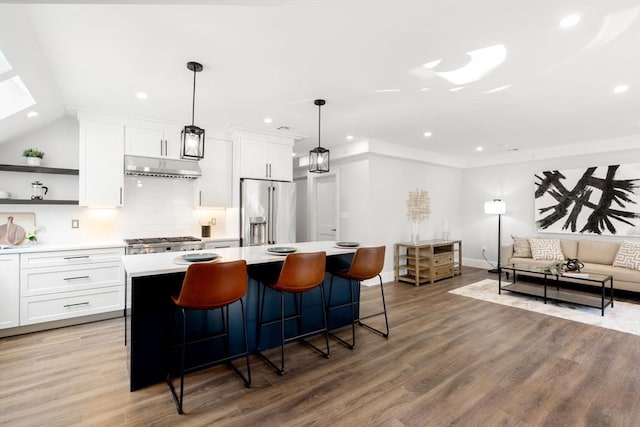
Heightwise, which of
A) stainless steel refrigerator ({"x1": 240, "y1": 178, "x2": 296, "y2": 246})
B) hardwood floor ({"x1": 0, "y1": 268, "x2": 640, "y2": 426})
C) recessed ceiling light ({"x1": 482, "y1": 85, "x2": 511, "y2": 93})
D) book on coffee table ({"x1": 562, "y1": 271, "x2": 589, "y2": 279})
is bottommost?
hardwood floor ({"x1": 0, "y1": 268, "x2": 640, "y2": 426})

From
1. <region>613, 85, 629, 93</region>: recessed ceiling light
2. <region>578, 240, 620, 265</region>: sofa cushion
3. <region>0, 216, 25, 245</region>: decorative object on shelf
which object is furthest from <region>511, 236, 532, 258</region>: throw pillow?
<region>0, 216, 25, 245</region>: decorative object on shelf

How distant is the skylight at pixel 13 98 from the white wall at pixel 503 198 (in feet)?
25.7

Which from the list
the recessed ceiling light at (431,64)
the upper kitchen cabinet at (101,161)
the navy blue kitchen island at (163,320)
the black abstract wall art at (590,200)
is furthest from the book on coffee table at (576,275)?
the upper kitchen cabinet at (101,161)

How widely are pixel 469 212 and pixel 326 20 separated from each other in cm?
652

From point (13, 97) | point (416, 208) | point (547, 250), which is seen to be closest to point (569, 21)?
point (416, 208)

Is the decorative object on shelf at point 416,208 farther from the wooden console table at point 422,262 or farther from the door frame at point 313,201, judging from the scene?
the door frame at point 313,201

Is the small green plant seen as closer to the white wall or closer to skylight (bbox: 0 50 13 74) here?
skylight (bbox: 0 50 13 74)

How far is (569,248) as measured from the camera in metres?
5.72

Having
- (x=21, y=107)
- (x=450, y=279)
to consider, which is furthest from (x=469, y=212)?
(x=21, y=107)

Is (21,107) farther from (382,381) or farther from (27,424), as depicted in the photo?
(382,381)

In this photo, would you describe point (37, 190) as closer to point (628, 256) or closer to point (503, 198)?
point (503, 198)

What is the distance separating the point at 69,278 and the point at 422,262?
5357mm

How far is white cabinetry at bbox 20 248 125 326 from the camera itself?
11.0 ft

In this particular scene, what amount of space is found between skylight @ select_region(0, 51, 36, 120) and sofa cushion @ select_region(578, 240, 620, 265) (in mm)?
8096
